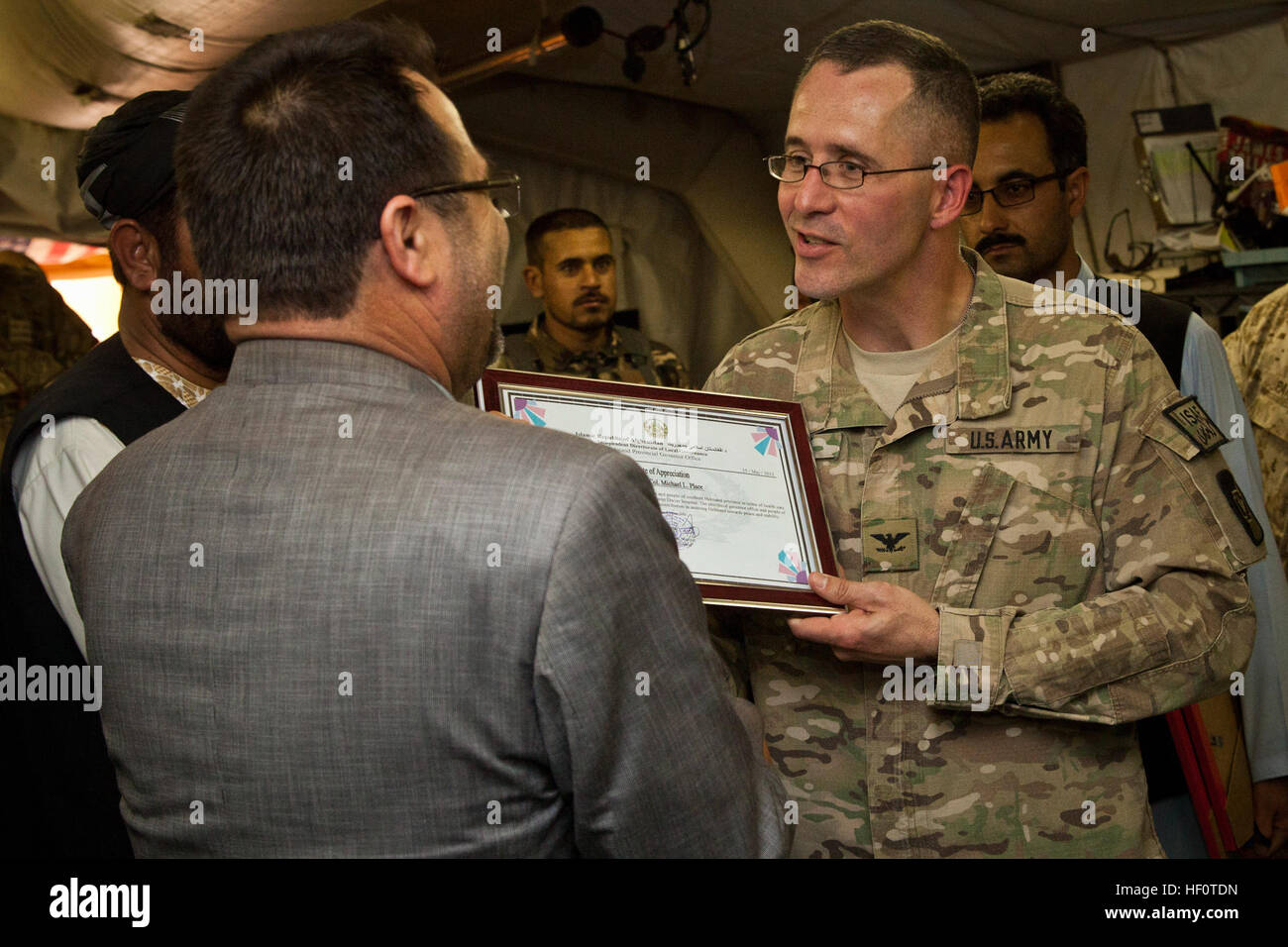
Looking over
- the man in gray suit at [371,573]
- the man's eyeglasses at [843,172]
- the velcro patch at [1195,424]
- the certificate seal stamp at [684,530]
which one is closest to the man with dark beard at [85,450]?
the man in gray suit at [371,573]

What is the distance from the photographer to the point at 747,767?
0.97 metres

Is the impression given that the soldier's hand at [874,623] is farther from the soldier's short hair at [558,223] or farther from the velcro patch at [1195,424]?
the soldier's short hair at [558,223]

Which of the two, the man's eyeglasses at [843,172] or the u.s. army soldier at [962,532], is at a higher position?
the man's eyeglasses at [843,172]

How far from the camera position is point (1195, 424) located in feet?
4.57

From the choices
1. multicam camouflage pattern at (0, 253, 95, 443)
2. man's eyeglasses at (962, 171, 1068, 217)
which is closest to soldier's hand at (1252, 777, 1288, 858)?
man's eyeglasses at (962, 171, 1068, 217)

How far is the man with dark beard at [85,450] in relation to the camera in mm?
1312

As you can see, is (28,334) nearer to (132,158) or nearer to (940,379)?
(132,158)

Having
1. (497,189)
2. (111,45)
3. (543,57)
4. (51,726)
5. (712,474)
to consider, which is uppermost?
(543,57)

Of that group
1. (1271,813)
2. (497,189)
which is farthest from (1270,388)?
(497,189)

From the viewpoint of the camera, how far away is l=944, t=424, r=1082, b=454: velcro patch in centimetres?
145

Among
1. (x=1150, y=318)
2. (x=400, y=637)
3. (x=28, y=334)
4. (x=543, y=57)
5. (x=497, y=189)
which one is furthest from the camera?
(x=543, y=57)

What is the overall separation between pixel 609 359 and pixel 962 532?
2.29 meters

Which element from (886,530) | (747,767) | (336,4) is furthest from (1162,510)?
(336,4)

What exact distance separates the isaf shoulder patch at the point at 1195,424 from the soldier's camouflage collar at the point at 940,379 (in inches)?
8.5
